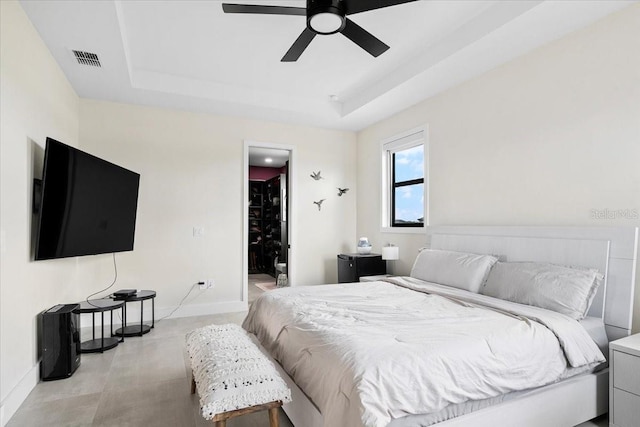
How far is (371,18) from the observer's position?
9.79ft

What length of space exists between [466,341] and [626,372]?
1.00m

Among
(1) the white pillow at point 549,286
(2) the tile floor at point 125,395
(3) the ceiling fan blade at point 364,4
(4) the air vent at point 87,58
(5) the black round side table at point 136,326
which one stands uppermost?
(4) the air vent at point 87,58

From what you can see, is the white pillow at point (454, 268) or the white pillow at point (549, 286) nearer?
the white pillow at point (549, 286)

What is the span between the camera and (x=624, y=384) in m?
1.98

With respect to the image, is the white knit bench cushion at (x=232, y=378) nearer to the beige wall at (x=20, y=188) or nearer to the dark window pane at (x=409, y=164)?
the beige wall at (x=20, y=188)

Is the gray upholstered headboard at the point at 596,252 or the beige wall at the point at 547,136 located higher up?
the beige wall at the point at 547,136

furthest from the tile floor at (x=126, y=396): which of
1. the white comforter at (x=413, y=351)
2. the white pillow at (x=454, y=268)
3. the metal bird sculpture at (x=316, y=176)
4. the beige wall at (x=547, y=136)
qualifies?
the metal bird sculpture at (x=316, y=176)

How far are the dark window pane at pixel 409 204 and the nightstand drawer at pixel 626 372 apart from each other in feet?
8.77

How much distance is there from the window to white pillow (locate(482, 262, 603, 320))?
1.69 m

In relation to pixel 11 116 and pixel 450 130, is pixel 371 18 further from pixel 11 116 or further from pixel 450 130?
pixel 11 116

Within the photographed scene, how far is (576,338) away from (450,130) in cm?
250

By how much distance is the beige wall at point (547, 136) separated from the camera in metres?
2.51

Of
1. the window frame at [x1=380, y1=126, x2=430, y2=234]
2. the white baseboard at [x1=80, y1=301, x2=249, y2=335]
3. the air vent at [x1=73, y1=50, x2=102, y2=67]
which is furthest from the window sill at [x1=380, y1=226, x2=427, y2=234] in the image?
the air vent at [x1=73, y1=50, x2=102, y2=67]

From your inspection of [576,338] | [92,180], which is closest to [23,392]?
[92,180]
